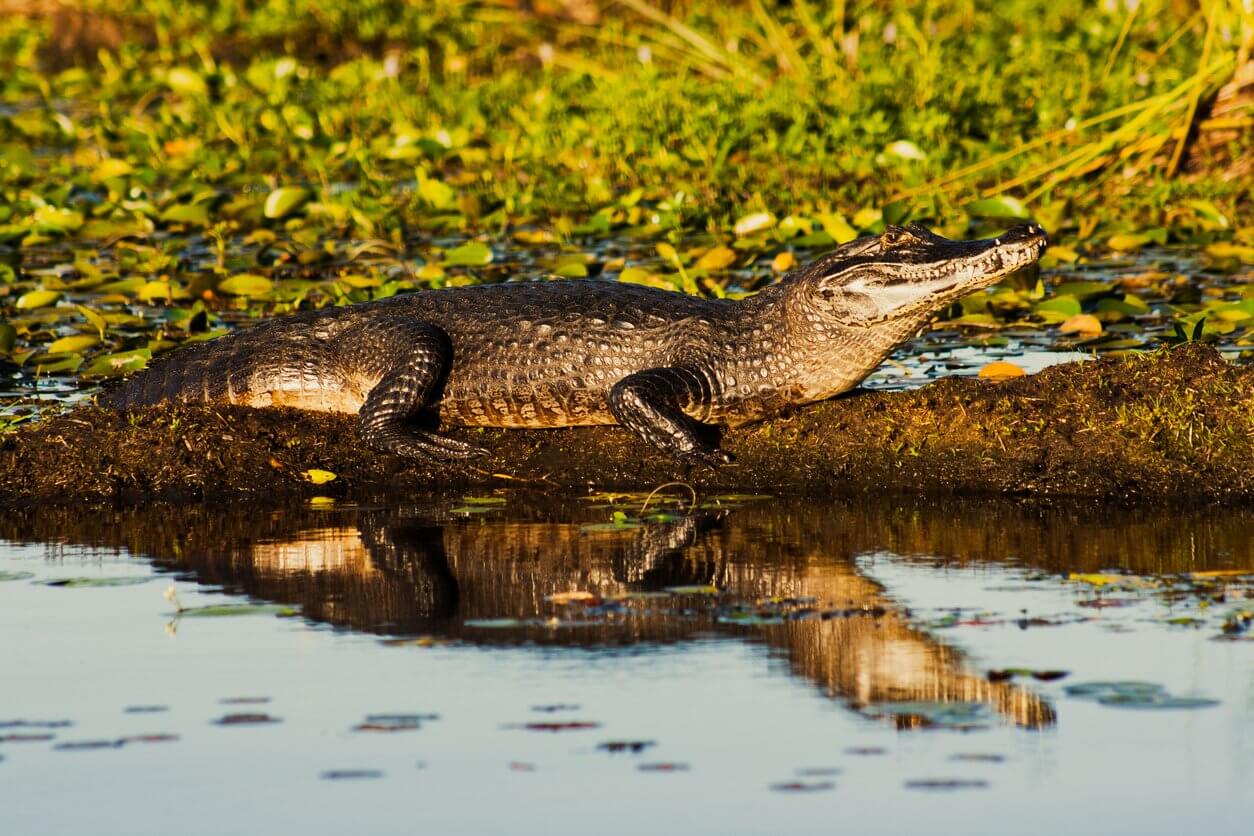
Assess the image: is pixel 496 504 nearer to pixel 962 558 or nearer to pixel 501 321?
pixel 501 321

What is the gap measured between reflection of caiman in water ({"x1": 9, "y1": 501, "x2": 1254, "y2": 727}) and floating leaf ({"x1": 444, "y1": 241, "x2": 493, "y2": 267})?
13.1 feet

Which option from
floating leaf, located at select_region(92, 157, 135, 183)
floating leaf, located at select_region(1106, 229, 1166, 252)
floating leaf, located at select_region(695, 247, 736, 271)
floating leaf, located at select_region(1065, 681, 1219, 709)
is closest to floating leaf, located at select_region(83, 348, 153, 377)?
floating leaf, located at select_region(695, 247, 736, 271)

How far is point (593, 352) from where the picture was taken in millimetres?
8641

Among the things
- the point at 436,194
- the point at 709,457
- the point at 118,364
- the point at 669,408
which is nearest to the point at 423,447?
the point at 669,408

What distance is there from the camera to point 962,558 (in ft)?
22.0

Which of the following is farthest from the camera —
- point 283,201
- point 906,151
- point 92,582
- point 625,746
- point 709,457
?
point 906,151

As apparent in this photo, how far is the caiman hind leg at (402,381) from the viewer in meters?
8.27

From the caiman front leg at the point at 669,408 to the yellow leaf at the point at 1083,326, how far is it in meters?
2.49

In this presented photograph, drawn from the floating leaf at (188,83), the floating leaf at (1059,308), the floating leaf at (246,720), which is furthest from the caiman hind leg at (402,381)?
the floating leaf at (188,83)

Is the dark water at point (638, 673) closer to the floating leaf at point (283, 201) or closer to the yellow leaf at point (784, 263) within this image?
the yellow leaf at point (784, 263)

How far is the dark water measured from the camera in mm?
4523

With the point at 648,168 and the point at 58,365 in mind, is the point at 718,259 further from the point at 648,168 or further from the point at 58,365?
the point at 58,365

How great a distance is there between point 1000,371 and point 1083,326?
1.13 metres

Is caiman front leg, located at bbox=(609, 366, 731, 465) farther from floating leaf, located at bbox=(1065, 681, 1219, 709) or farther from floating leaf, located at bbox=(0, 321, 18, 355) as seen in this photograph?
floating leaf, located at bbox=(0, 321, 18, 355)
